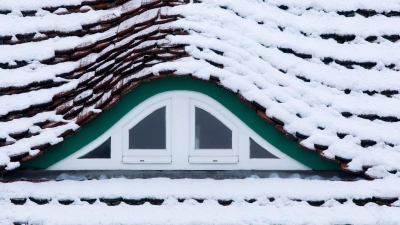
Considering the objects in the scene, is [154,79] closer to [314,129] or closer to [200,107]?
[200,107]

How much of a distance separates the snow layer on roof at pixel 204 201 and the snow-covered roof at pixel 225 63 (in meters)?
0.18

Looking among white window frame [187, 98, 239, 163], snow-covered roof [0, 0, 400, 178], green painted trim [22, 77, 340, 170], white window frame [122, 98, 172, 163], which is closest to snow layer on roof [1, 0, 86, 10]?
snow-covered roof [0, 0, 400, 178]

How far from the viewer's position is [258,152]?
3559mm

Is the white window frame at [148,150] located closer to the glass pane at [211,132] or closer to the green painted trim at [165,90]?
the green painted trim at [165,90]

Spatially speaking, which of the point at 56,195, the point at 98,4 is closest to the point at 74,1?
the point at 98,4

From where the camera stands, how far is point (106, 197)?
3.41 m

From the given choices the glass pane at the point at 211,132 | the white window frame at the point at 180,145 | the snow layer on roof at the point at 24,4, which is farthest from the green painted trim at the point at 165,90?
the snow layer on roof at the point at 24,4

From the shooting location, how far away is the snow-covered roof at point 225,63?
3.39 metres

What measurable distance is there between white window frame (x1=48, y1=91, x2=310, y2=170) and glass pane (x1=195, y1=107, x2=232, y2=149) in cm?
5

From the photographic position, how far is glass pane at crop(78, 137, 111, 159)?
3.54 m

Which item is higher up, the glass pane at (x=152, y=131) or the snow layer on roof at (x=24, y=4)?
the snow layer on roof at (x=24, y=4)

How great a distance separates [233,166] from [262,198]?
0.94 feet

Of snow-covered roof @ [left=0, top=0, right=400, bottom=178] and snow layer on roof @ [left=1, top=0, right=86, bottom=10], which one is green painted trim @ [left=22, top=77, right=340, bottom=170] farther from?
snow layer on roof @ [left=1, top=0, right=86, bottom=10]

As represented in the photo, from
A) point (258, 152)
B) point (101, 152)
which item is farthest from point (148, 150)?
point (258, 152)
